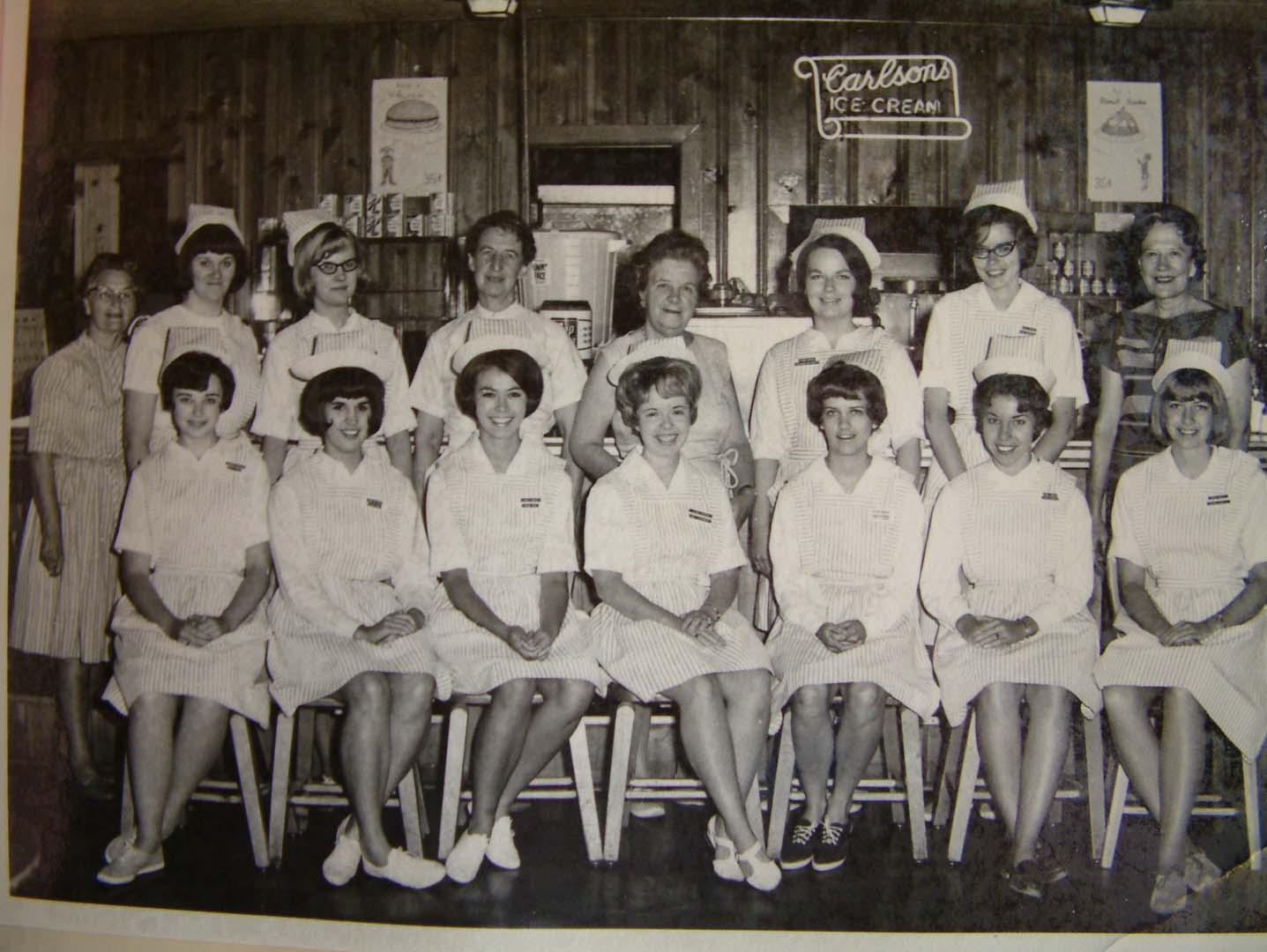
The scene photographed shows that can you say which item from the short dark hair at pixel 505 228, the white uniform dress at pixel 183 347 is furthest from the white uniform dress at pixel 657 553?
the white uniform dress at pixel 183 347

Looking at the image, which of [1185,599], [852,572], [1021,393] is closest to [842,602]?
[852,572]

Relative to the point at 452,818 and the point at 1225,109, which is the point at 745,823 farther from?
the point at 1225,109

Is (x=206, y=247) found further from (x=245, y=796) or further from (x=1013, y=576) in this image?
(x=1013, y=576)

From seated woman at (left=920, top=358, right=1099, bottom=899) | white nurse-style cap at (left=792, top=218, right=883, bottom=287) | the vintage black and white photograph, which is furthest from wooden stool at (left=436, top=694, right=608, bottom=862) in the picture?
white nurse-style cap at (left=792, top=218, right=883, bottom=287)

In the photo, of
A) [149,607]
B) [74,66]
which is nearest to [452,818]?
[149,607]

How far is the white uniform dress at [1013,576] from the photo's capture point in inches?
79.2

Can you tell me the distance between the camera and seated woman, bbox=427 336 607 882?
200cm

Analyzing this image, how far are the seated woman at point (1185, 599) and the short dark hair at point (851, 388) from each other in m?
0.55

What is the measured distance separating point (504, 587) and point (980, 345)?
123 centimetres

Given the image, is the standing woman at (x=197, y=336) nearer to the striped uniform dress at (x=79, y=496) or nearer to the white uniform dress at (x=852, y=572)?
the striped uniform dress at (x=79, y=496)

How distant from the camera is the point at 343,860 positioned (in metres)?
1.92

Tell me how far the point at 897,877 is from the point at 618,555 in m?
0.85

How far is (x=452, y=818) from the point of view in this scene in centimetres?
202

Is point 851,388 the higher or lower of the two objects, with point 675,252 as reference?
lower
